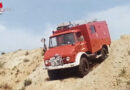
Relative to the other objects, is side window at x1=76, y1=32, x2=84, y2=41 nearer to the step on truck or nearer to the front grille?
the step on truck

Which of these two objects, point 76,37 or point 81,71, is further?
point 76,37

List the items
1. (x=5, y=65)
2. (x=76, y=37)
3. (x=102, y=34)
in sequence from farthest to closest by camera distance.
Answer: (x=5, y=65), (x=102, y=34), (x=76, y=37)

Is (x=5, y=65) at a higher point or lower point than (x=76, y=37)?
lower

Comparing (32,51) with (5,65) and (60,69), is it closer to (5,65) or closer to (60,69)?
(5,65)

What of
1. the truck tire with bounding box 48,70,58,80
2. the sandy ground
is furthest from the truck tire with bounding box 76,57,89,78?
the truck tire with bounding box 48,70,58,80

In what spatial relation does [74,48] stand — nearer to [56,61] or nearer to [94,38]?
[56,61]

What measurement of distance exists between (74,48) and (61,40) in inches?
58.6

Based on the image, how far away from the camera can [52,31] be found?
18031mm

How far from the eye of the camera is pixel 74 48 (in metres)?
15.4

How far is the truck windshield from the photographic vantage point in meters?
16.2

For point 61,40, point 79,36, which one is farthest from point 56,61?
point 79,36

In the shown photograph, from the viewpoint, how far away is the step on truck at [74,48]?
1512 cm

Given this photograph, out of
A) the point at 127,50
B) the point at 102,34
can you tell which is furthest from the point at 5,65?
the point at 127,50

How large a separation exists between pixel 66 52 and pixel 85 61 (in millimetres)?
1472
